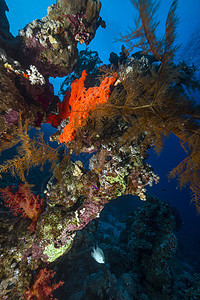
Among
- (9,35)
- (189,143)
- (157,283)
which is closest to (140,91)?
(189,143)

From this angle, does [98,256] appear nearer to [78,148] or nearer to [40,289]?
[40,289]

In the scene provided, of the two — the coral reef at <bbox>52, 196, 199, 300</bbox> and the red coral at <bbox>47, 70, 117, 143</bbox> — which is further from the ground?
the red coral at <bbox>47, 70, 117, 143</bbox>

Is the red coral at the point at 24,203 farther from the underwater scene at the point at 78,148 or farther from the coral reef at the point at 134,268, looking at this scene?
the coral reef at the point at 134,268

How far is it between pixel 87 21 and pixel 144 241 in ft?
30.2

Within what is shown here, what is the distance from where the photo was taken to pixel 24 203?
4.39 metres

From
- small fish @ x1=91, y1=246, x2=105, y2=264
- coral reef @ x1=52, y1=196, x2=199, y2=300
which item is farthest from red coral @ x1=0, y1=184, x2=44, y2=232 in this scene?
small fish @ x1=91, y1=246, x2=105, y2=264

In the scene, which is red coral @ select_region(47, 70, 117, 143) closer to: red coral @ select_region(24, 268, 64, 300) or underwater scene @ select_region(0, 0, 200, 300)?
underwater scene @ select_region(0, 0, 200, 300)

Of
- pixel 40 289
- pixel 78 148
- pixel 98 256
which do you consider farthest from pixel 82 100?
pixel 98 256

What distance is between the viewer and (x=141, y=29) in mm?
2143

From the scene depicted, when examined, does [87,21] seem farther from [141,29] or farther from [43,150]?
[43,150]

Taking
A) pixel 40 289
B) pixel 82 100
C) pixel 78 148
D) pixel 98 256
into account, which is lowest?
pixel 40 289

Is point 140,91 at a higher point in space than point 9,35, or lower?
lower

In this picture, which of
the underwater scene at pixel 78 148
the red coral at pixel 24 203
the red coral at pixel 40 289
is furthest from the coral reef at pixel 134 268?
the red coral at pixel 24 203

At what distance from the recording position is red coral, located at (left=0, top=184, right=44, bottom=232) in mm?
4324
